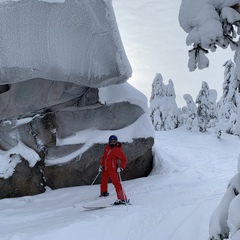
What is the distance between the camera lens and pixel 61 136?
11203mm

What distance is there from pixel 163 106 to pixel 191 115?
593 centimetres

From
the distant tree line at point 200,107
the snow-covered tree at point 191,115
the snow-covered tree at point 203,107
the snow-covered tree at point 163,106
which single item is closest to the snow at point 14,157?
the distant tree line at point 200,107

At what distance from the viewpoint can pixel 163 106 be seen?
4281 centimetres

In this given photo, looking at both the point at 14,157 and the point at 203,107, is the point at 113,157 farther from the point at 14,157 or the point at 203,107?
the point at 203,107

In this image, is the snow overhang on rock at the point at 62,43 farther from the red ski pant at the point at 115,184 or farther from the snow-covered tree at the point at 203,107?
the snow-covered tree at the point at 203,107

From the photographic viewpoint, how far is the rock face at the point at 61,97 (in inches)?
376

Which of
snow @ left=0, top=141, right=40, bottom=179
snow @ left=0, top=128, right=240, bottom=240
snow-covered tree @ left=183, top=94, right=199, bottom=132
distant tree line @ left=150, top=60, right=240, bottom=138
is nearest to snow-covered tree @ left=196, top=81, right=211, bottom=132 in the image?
distant tree line @ left=150, top=60, right=240, bottom=138

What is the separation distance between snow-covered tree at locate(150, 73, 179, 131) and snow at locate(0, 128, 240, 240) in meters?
29.9

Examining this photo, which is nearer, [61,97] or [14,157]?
[14,157]

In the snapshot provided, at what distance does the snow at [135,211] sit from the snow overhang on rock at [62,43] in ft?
12.1

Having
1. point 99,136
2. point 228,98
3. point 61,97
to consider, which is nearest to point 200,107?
point 228,98

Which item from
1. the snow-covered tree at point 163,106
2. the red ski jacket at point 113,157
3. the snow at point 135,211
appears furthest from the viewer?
the snow-covered tree at point 163,106

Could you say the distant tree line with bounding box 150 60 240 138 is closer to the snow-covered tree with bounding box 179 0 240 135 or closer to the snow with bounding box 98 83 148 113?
the snow with bounding box 98 83 148 113

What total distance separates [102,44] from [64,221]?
5.83 m
